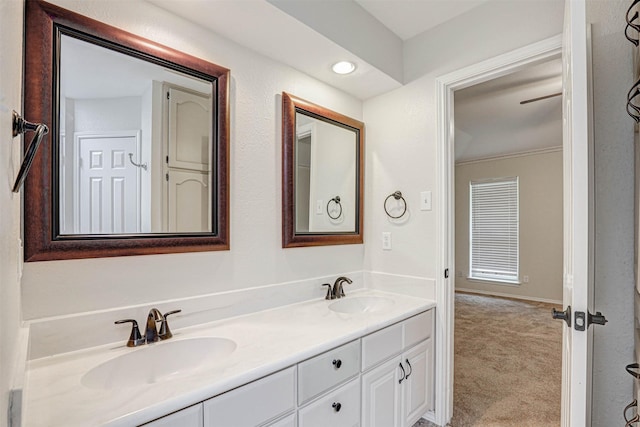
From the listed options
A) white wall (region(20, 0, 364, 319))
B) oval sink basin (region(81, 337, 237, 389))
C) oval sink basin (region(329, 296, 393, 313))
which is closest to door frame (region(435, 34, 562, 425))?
oval sink basin (region(329, 296, 393, 313))

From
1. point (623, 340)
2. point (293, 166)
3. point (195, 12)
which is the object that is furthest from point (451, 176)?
point (195, 12)

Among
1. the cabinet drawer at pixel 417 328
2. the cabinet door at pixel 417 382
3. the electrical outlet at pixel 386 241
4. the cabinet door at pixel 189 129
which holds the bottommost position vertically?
the cabinet door at pixel 417 382

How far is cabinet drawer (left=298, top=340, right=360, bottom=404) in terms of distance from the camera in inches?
47.3

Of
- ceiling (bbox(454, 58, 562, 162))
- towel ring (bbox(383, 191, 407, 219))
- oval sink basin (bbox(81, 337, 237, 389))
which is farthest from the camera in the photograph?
ceiling (bbox(454, 58, 562, 162))

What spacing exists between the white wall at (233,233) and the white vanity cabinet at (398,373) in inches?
24.1

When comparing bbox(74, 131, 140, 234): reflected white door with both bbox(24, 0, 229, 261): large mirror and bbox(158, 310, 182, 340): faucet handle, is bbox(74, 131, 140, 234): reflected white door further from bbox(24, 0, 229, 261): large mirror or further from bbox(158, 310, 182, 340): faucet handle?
bbox(158, 310, 182, 340): faucet handle

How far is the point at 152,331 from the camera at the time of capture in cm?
126

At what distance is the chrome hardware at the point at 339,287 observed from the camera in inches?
79.6

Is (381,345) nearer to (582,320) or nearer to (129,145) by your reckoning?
(582,320)

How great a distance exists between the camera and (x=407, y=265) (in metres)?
2.13

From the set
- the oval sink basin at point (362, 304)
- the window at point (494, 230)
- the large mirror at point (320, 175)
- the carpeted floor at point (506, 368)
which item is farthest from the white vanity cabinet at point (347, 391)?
the window at point (494, 230)

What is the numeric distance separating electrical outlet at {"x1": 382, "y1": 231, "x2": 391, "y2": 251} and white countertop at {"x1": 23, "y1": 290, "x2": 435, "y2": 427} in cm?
58

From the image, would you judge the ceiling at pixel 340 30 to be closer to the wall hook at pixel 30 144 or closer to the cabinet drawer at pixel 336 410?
the wall hook at pixel 30 144

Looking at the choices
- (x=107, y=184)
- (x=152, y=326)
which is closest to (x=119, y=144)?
(x=107, y=184)
